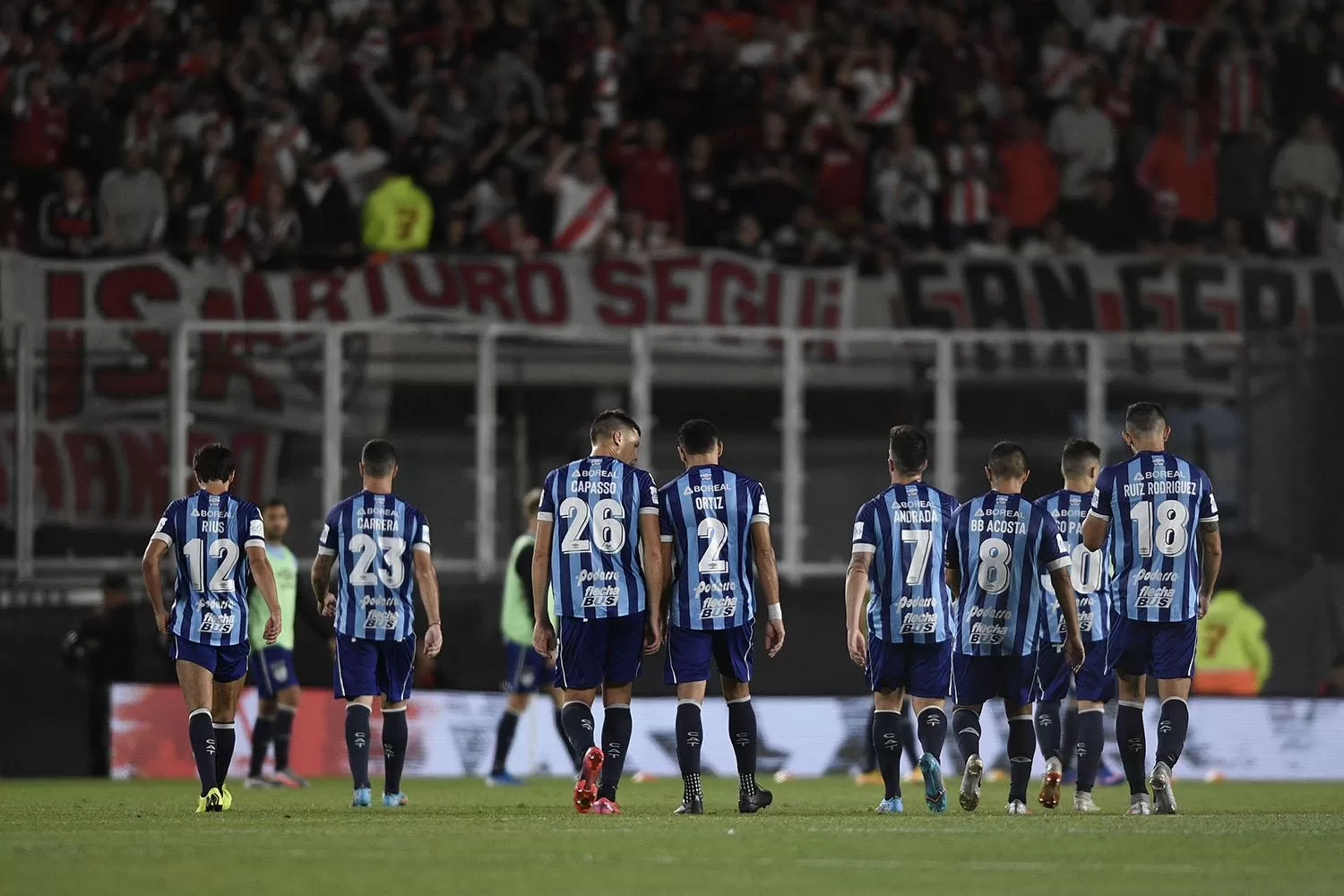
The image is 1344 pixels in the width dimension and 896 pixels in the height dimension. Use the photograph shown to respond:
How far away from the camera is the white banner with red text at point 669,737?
720 inches

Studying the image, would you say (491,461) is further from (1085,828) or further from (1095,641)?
(1085,828)

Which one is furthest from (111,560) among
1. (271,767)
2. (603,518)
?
(603,518)

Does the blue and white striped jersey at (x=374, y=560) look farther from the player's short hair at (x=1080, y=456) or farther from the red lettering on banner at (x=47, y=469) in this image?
the red lettering on banner at (x=47, y=469)

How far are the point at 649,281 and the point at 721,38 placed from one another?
181 inches

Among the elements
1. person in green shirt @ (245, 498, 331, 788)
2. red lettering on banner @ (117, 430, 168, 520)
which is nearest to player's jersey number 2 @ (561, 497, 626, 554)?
person in green shirt @ (245, 498, 331, 788)

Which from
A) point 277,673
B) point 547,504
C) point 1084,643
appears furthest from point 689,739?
point 277,673

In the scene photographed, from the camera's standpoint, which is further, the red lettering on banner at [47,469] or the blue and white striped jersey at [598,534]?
the red lettering on banner at [47,469]

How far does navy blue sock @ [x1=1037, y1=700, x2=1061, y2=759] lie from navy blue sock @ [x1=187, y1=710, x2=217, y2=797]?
4.48 m

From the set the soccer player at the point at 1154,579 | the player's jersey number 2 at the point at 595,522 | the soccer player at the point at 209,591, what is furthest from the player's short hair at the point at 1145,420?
the soccer player at the point at 209,591

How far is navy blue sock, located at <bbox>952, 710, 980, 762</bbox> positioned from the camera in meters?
12.1

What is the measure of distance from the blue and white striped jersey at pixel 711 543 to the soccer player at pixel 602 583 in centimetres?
13

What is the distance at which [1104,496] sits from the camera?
40.8ft

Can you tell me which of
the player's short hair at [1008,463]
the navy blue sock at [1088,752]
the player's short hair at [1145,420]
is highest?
the player's short hair at [1145,420]

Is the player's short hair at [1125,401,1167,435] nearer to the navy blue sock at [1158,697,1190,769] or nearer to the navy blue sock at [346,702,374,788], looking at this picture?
the navy blue sock at [1158,697,1190,769]
